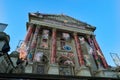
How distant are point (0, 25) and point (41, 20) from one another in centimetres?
1329

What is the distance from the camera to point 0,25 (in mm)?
8148

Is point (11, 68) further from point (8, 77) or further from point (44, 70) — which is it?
point (44, 70)

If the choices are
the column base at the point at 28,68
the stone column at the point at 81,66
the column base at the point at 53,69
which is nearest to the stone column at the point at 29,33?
the column base at the point at 28,68

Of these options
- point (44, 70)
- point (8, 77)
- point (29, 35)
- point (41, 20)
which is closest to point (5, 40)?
point (8, 77)

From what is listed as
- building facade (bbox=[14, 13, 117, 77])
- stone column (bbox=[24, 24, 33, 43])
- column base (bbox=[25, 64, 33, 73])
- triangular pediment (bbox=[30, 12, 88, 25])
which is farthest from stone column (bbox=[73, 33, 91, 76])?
stone column (bbox=[24, 24, 33, 43])

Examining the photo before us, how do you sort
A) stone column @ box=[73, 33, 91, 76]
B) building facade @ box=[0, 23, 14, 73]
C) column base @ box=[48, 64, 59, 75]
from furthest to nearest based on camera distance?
stone column @ box=[73, 33, 91, 76] < column base @ box=[48, 64, 59, 75] < building facade @ box=[0, 23, 14, 73]

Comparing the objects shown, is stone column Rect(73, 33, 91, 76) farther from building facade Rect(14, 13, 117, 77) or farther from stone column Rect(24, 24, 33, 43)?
stone column Rect(24, 24, 33, 43)

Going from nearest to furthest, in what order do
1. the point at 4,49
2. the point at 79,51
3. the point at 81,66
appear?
the point at 4,49
the point at 81,66
the point at 79,51

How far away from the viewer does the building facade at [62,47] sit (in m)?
16.0

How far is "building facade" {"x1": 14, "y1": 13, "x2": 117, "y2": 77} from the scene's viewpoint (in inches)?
631

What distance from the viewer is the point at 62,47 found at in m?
20.4

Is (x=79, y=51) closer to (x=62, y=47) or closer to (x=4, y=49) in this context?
(x=62, y=47)

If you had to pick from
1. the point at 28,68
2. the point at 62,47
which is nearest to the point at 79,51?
the point at 62,47

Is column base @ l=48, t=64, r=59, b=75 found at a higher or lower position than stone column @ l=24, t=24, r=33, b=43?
lower
